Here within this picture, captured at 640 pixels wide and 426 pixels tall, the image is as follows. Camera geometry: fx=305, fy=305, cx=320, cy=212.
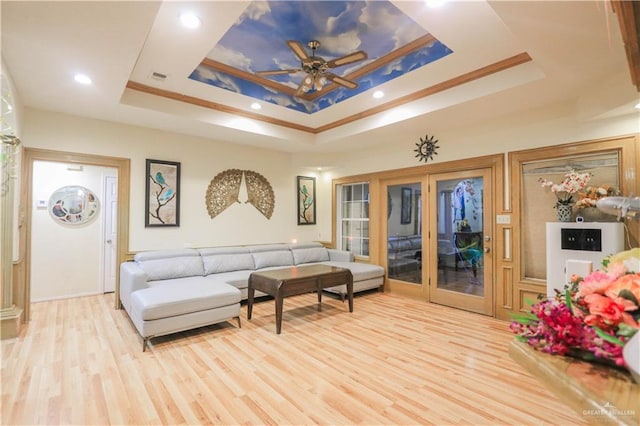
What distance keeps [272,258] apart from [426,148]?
3.09 metres

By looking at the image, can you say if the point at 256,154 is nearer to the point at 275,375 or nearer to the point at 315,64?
the point at 315,64

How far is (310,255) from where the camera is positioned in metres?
5.80

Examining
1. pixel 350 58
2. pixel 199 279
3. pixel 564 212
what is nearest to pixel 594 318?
pixel 350 58

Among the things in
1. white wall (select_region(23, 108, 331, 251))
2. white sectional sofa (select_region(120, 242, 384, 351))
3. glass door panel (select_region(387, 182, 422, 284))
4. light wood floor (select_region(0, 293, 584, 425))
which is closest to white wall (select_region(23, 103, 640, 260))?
white wall (select_region(23, 108, 331, 251))

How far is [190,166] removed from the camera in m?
4.91

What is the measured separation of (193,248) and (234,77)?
2.67 m

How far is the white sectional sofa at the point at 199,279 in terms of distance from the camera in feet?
10.1

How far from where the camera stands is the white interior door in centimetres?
522

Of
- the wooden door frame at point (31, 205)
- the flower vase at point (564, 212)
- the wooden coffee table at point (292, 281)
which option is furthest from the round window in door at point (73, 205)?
the flower vase at point (564, 212)

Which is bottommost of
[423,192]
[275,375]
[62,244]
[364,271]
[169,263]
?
[275,375]

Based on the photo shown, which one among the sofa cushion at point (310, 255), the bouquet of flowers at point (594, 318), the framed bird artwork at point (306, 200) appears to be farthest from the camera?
the framed bird artwork at point (306, 200)

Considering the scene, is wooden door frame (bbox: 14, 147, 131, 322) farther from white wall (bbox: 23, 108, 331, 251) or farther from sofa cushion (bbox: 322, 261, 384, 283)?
sofa cushion (bbox: 322, 261, 384, 283)

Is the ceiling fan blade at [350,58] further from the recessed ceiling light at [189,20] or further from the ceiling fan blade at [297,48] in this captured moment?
the recessed ceiling light at [189,20]

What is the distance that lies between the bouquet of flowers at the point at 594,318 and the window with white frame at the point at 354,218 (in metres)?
4.88
